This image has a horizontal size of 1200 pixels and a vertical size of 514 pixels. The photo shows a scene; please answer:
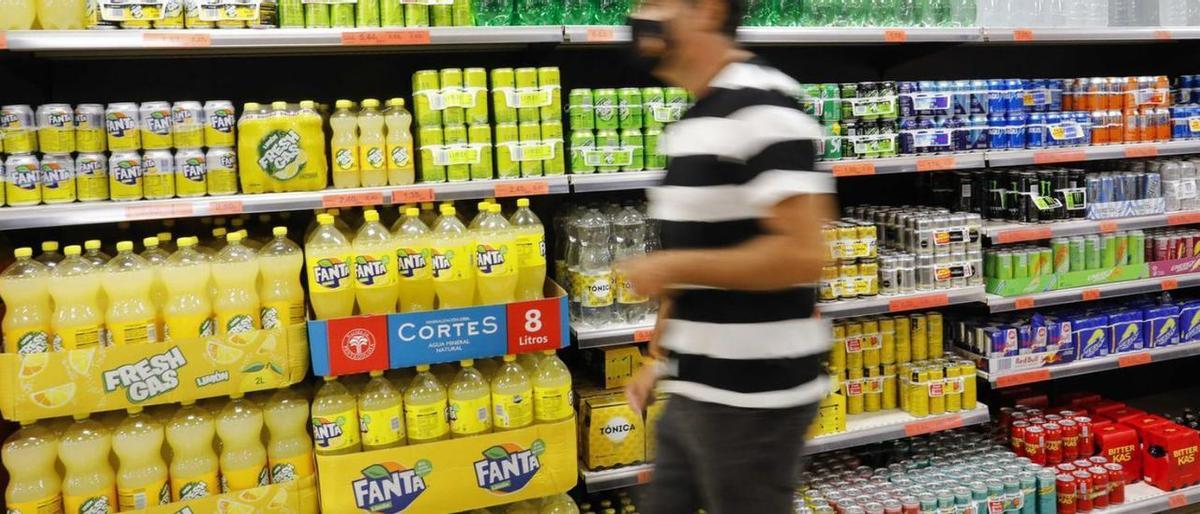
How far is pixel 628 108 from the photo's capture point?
3004 millimetres

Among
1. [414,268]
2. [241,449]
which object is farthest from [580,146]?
[241,449]

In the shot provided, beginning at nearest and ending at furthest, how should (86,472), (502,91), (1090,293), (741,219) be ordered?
(741,219) → (86,472) → (502,91) → (1090,293)

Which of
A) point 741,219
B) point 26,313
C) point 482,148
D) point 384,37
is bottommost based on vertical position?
point 26,313

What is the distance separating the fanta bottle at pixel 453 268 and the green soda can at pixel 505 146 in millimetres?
238

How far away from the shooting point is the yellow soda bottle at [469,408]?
2826 millimetres

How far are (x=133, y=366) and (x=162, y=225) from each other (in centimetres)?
79

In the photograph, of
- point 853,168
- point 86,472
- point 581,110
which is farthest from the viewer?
point 853,168

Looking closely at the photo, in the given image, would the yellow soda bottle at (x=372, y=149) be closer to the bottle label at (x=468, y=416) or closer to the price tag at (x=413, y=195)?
the price tag at (x=413, y=195)

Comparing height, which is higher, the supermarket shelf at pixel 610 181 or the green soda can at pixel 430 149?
the green soda can at pixel 430 149

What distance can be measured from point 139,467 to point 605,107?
1.76 meters

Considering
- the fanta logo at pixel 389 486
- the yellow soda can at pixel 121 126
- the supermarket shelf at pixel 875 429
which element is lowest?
the supermarket shelf at pixel 875 429

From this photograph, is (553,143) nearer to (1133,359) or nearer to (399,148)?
(399,148)

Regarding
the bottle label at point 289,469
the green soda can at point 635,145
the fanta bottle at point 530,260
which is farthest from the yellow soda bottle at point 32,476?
the green soda can at point 635,145

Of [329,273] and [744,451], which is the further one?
[329,273]
